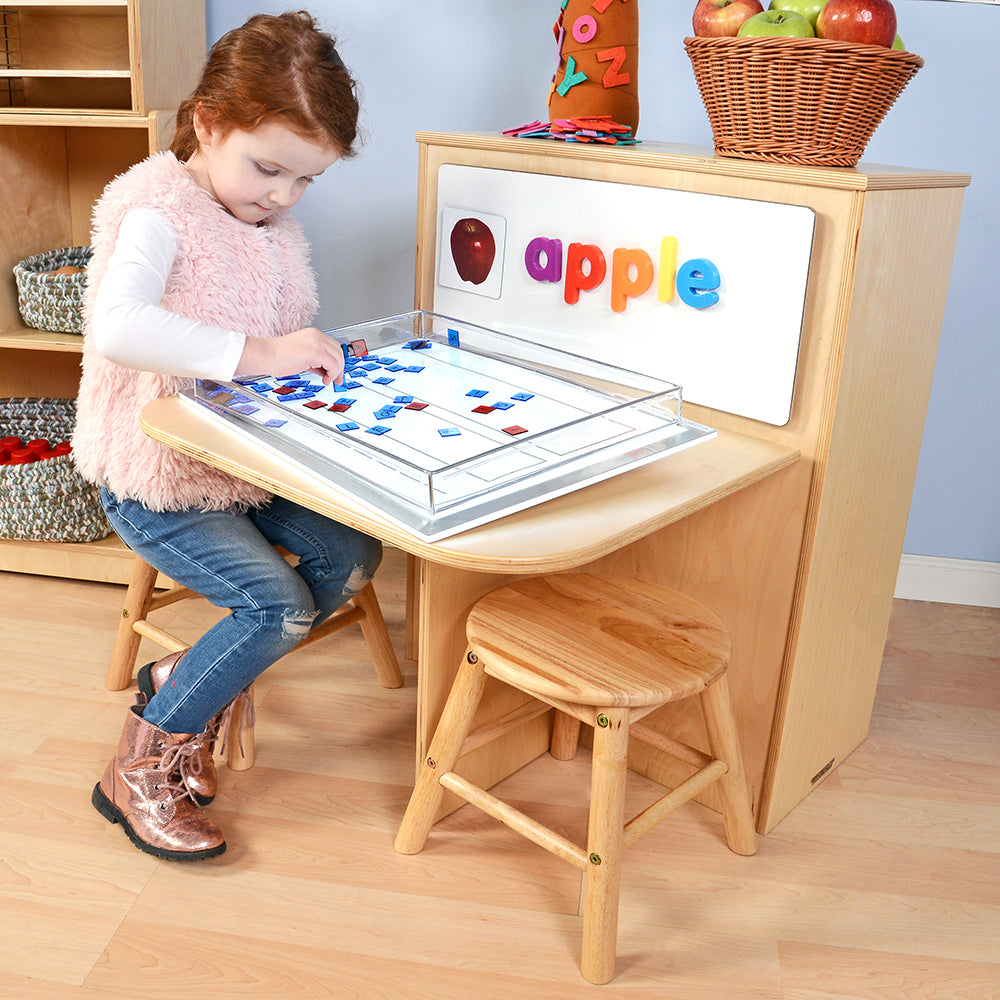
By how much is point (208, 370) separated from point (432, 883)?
2.37 feet

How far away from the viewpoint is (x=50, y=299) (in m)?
1.98

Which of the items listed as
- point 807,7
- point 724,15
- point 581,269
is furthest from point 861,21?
point 581,269

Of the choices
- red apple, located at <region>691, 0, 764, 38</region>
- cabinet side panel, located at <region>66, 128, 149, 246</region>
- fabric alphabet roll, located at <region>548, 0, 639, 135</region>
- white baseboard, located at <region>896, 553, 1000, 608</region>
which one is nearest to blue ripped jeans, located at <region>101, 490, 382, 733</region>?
fabric alphabet roll, located at <region>548, 0, 639, 135</region>

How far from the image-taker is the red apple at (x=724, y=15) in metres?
1.31

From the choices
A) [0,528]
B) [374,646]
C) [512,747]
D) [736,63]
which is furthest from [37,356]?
[736,63]

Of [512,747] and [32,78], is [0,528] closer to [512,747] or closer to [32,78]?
[32,78]

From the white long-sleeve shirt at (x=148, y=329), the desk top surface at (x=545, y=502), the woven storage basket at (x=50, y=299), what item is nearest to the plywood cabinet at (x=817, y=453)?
the desk top surface at (x=545, y=502)

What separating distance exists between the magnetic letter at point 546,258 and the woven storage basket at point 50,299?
0.94 metres

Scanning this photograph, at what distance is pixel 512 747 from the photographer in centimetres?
159

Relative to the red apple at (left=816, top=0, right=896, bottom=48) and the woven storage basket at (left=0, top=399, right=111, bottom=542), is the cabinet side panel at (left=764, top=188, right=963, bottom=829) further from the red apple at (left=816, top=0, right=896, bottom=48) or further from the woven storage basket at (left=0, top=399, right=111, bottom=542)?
the woven storage basket at (left=0, top=399, right=111, bottom=542)

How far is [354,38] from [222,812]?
1.47 m

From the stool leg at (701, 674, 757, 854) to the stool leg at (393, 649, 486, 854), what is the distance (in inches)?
11.7

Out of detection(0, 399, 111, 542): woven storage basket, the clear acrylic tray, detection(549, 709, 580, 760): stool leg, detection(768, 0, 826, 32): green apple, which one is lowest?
detection(549, 709, 580, 760): stool leg

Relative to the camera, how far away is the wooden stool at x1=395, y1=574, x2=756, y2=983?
1.20 meters
